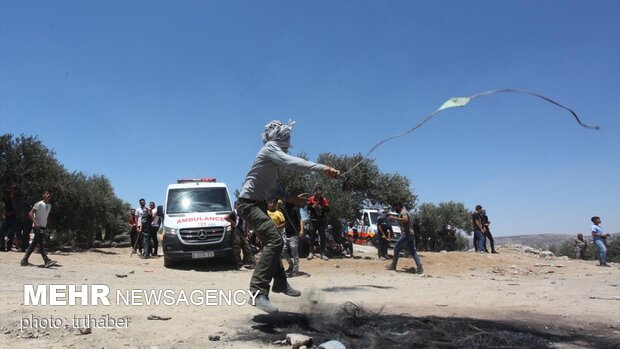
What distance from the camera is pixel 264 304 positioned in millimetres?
4809

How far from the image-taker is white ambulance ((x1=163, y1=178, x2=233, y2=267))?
41.1ft

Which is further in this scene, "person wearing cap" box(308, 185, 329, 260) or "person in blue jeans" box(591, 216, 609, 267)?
"person in blue jeans" box(591, 216, 609, 267)

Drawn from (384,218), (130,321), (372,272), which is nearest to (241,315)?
(130,321)

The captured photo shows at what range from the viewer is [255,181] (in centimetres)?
503

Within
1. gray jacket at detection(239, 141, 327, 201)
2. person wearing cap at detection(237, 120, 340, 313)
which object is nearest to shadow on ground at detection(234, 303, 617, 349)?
person wearing cap at detection(237, 120, 340, 313)

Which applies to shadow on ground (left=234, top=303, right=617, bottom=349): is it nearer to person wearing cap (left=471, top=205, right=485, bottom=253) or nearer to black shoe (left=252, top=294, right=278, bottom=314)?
black shoe (left=252, top=294, right=278, bottom=314)

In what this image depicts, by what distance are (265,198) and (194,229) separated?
798 cm

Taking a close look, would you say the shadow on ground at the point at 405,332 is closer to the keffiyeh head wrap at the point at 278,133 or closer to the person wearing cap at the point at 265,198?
the person wearing cap at the point at 265,198

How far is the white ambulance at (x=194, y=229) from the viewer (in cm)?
1254

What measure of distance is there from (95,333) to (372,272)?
10036 mm

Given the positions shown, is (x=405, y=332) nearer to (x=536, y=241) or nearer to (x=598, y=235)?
(x=598, y=235)

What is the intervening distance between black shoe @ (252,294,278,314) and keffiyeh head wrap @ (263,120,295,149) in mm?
1602

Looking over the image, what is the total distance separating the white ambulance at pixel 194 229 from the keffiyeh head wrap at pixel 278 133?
802cm

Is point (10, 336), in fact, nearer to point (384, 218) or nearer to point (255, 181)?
point (255, 181)
